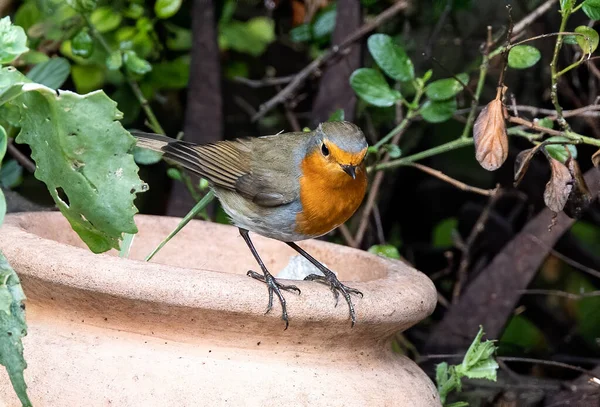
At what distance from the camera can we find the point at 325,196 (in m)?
2.57

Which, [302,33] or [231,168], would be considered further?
[302,33]

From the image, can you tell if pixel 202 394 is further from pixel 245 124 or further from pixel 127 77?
pixel 245 124

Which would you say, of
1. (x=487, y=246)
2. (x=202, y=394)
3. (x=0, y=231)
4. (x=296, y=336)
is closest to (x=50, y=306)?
(x=0, y=231)

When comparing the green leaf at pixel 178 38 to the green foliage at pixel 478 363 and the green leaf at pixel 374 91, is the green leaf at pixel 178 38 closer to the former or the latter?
the green leaf at pixel 374 91

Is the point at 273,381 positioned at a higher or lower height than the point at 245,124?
higher

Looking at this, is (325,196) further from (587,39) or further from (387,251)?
(587,39)

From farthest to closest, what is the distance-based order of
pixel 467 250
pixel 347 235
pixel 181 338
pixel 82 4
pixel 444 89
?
pixel 467 250, pixel 347 235, pixel 82 4, pixel 444 89, pixel 181 338

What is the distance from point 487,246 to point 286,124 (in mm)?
1134

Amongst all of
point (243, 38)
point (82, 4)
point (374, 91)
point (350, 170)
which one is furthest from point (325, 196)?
point (243, 38)

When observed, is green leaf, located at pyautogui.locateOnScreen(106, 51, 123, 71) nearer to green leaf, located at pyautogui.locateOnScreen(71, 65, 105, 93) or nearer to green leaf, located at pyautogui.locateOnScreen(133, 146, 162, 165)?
green leaf, located at pyautogui.locateOnScreen(133, 146, 162, 165)

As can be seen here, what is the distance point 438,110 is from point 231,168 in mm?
693

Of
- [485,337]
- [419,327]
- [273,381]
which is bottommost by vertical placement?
[419,327]

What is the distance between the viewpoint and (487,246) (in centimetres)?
380

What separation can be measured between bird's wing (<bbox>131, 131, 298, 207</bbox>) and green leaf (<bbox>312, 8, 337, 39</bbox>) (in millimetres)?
982
